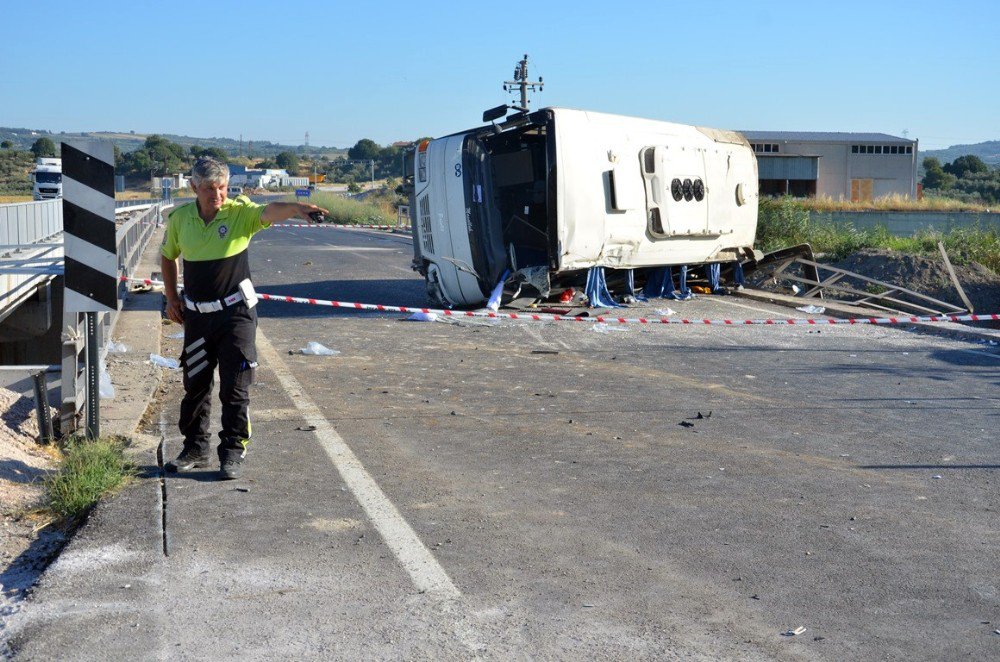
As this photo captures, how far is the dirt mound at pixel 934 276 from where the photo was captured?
794 inches

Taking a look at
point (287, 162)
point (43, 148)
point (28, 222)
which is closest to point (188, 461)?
point (28, 222)

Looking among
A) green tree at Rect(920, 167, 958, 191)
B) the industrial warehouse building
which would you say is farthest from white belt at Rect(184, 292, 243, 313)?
green tree at Rect(920, 167, 958, 191)

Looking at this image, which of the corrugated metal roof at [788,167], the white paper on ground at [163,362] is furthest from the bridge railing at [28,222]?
the corrugated metal roof at [788,167]

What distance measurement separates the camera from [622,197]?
1526 cm

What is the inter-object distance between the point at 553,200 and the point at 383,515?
9.31 meters

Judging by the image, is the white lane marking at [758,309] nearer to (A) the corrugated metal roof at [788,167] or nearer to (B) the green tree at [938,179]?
(A) the corrugated metal roof at [788,167]

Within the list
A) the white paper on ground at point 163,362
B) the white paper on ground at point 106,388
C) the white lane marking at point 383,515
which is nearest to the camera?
the white lane marking at point 383,515

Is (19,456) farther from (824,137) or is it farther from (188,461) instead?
(824,137)

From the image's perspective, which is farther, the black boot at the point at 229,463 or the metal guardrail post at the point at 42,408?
the metal guardrail post at the point at 42,408

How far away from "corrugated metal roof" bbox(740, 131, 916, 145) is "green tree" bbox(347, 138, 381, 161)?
302 feet

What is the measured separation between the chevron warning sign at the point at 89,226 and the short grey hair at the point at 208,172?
1.70 feet

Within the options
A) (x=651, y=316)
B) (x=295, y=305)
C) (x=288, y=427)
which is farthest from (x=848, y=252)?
(x=288, y=427)

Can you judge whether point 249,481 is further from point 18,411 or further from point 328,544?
point 18,411

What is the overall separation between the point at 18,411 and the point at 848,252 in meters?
20.6
